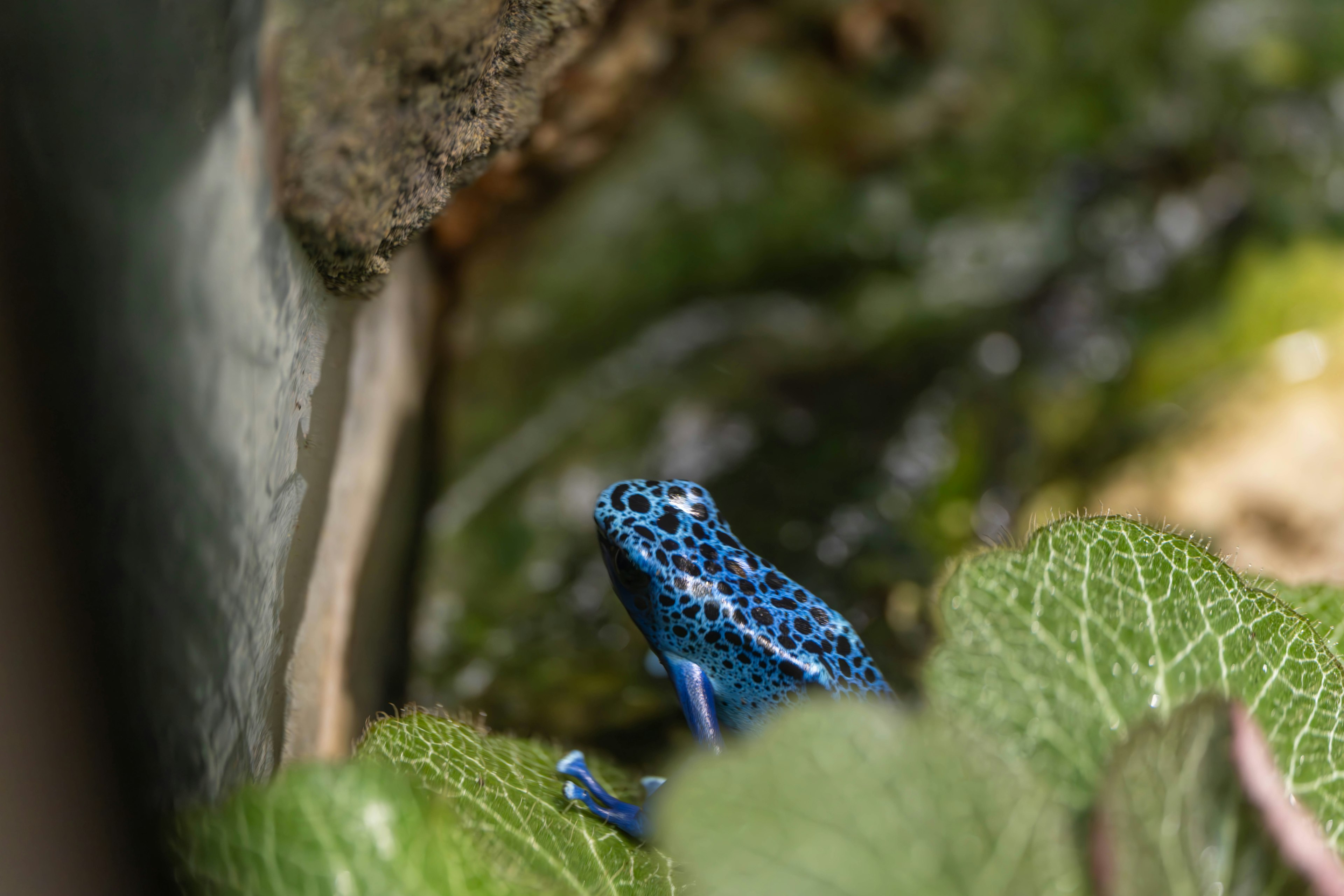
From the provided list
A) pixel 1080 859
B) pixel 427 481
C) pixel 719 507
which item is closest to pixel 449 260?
pixel 427 481

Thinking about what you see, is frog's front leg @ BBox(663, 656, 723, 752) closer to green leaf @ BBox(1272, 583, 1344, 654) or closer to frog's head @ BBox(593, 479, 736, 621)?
frog's head @ BBox(593, 479, 736, 621)

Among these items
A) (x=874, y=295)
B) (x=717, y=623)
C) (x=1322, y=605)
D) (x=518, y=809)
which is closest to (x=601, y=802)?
(x=518, y=809)

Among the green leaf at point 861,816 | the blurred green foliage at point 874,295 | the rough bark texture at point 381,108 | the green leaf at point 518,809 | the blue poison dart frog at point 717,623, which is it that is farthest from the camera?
the blurred green foliage at point 874,295

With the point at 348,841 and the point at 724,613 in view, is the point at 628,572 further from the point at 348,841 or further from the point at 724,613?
the point at 348,841

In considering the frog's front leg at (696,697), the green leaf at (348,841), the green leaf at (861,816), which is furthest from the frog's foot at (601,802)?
the green leaf at (861,816)

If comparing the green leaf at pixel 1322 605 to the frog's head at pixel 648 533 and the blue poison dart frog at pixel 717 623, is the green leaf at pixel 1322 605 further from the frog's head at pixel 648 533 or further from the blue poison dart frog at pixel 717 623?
the frog's head at pixel 648 533

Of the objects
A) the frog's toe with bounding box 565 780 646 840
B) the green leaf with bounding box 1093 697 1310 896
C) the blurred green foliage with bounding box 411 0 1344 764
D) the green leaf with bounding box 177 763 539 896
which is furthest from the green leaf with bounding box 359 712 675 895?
the blurred green foliage with bounding box 411 0 1344 764

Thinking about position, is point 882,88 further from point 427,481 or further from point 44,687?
point 44,687
